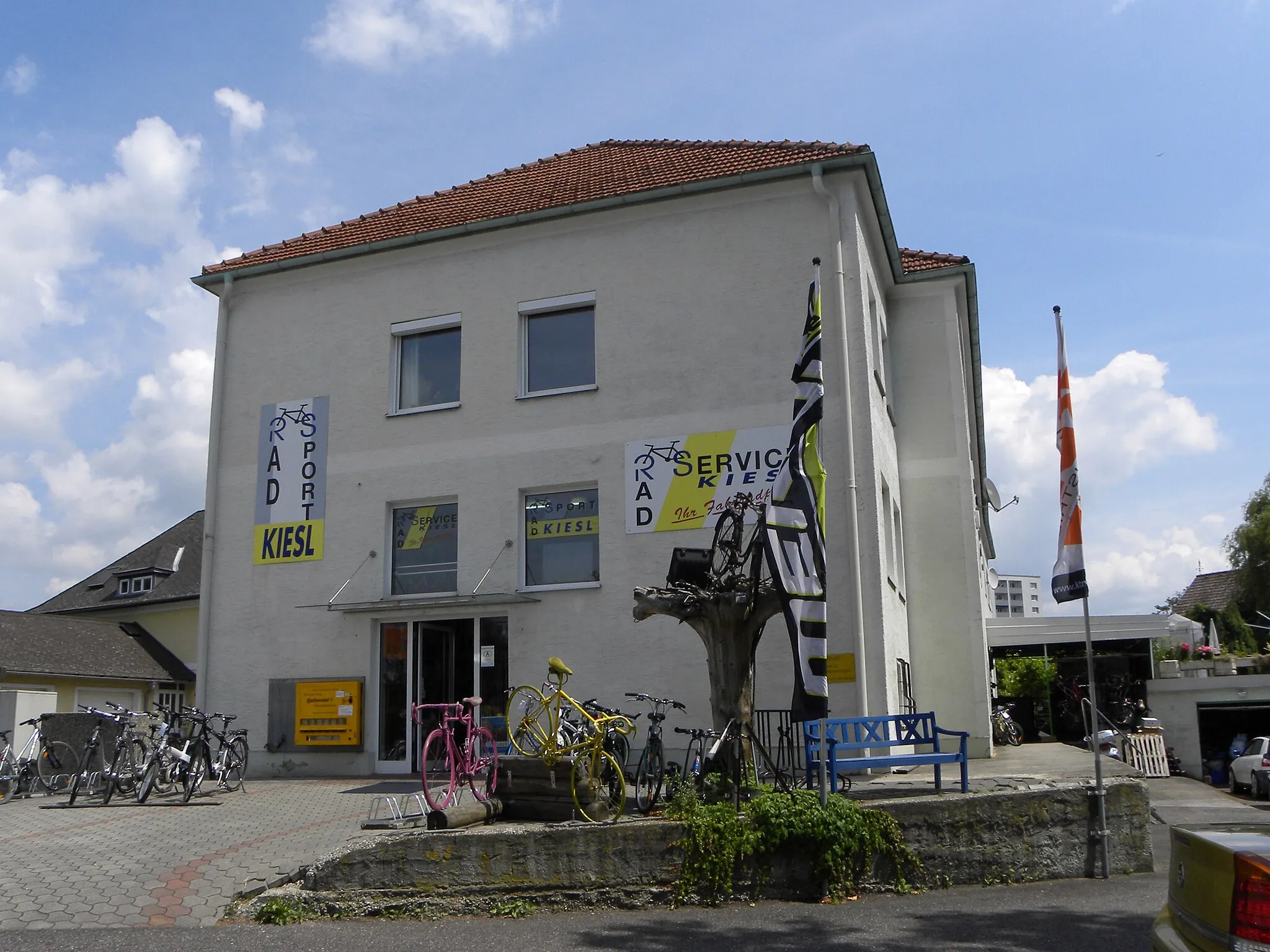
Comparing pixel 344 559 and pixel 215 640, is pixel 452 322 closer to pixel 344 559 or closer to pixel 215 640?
pixel 344 559

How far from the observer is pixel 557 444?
15.7 meters

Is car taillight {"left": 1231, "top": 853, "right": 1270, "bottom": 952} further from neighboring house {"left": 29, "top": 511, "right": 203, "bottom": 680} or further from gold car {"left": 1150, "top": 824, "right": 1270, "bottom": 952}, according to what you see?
neighboring house {"left": 29, "top": 511, "right": 203, "bottom": 680}

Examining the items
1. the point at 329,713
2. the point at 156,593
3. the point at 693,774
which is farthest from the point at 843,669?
the point at 156,593

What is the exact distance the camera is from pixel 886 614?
48.0 ft

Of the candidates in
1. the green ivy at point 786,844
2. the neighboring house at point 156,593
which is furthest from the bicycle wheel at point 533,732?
the neighboring house at point 156,593

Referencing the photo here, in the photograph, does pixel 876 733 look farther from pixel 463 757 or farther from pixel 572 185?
pixel 572 185

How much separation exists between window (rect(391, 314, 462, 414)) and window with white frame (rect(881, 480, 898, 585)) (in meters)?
6.44

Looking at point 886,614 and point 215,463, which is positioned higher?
point 215,463

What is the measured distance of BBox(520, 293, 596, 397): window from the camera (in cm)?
1608

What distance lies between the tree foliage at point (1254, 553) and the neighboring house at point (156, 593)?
45005 millimetres

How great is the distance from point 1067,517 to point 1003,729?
1348 cm

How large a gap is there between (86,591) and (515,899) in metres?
36.3

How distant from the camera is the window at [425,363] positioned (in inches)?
662

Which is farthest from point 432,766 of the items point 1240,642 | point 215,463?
point 1240,642
